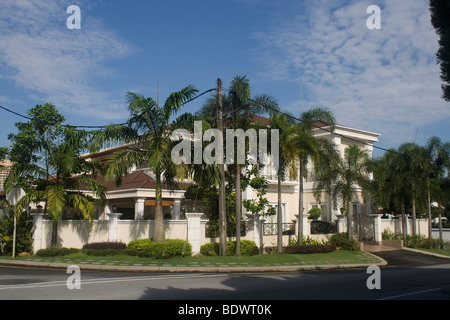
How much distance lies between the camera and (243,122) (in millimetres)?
22000

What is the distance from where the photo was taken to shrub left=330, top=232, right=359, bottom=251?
26.7m

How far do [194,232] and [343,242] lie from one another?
10435mm

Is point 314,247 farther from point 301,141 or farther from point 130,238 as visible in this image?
point 130,238

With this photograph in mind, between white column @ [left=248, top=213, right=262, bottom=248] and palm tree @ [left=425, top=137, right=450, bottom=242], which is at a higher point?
palm tree @ [left=425, top=137, right=450, bottom=242]

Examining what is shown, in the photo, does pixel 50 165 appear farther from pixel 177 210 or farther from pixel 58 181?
pixel 177 210

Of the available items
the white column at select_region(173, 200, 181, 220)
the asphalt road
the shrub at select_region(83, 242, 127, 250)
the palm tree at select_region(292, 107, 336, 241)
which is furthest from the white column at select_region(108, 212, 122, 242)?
the palm tree at select_region(292, 107, 336, 241)

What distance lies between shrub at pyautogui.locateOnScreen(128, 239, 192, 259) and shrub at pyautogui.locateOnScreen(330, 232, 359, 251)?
10.7 meters

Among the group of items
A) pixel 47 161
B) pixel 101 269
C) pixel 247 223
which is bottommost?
pixel 101 269

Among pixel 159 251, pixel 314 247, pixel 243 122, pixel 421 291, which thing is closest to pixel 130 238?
pixel 159 251

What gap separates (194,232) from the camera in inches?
846

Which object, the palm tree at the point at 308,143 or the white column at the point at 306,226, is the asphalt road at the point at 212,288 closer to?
the palm tree at the point at 308,143

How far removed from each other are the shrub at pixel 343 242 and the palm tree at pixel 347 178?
0.39 metres

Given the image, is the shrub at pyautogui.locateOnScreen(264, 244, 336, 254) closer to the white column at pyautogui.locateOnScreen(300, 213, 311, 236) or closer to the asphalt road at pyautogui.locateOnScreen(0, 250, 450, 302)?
the white column at pyautogui.locateOnScreen(300, 213, 311, 236)
